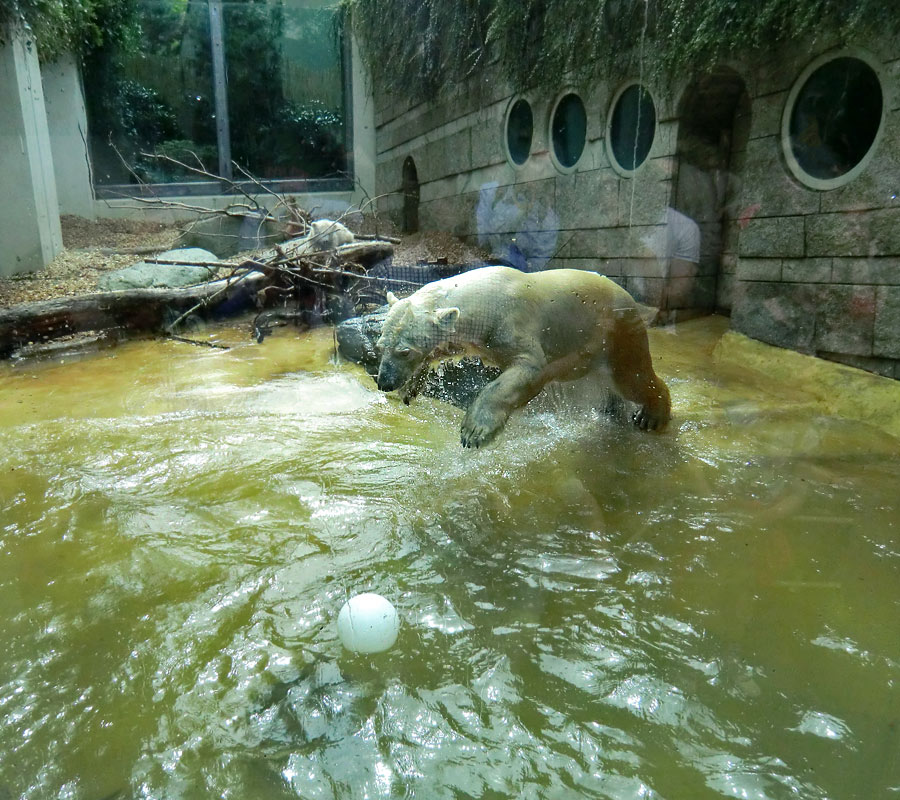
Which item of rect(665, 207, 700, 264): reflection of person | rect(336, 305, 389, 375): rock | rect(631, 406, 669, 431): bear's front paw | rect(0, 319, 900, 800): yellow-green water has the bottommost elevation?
rect(0, 319, 900, 800): yellow-green water

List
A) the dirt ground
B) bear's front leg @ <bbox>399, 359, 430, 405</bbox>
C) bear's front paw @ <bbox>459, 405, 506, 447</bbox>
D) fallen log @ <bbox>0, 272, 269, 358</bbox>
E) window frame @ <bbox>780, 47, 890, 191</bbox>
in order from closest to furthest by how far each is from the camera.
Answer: bear's front paw @ <bbox>459, 405, 506, 447</bbox>
bear's front leg @ <bbox>399, 359, 430, 405</bbox>
window frame @ <bbox>780, 47, 890, 191</bbox>
fallen log @ <bbox>0, 272, 269, 358</bbox>
the dirt ground

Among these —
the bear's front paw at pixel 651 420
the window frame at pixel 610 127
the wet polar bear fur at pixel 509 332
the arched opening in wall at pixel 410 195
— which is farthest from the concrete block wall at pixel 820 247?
the arched opening in wall at pixel 410 195

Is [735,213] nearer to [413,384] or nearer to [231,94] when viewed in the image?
[413,384]

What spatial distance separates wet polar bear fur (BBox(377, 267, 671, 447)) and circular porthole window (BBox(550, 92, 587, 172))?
14.9 ft

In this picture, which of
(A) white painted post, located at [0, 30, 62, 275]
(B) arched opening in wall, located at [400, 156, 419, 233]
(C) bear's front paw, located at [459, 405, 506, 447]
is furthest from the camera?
(B) arched opening in wall, located at [400, 156, 419, 233]

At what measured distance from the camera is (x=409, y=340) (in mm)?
2908

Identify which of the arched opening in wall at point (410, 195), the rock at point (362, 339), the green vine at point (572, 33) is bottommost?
the rock at point (362, 339)

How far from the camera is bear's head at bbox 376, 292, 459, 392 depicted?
2889 mm

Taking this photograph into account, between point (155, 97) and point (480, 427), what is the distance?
518 inches

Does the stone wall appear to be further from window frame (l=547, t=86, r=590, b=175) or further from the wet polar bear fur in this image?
the wet polar bear fur

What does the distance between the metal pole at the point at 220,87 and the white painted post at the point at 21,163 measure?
364 centimetres

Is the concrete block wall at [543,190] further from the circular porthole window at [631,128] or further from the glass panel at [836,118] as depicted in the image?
the glass panel at [836,118]

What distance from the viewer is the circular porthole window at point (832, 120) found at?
4.57 metres

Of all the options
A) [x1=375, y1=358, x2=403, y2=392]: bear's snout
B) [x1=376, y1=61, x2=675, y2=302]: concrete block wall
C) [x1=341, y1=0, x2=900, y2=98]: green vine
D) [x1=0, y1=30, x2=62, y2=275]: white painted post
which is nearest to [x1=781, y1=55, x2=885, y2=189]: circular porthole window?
[x1=341, y1=0, x2=900, y2=98]: green vine
